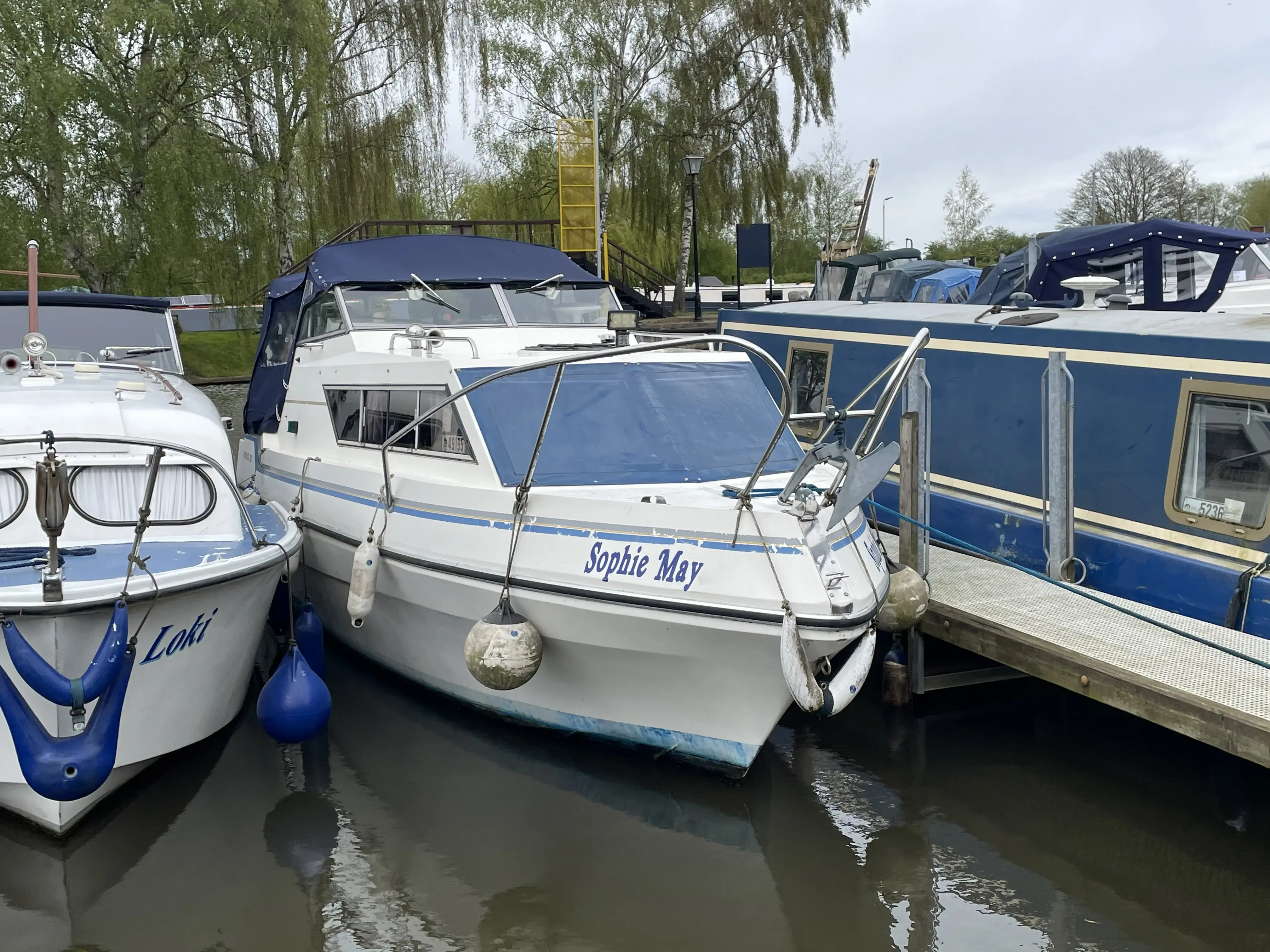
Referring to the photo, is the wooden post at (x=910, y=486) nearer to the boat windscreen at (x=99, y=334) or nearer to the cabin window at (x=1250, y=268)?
the cabin window at (x=1250, y=268)

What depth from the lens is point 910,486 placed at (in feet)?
23.6

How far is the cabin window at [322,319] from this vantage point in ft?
28.7

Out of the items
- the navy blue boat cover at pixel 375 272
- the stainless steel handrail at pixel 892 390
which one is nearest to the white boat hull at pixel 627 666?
the stainless steel handrail at pixel 892 390

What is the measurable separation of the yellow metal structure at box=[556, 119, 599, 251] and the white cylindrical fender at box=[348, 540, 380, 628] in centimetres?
1415

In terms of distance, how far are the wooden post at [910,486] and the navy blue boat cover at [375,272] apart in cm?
352

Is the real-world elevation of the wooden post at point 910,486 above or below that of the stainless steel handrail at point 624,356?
below

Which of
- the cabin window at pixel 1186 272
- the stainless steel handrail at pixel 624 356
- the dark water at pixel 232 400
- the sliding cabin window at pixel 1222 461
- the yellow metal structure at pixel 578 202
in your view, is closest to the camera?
the stainless steel handrail at pixel 624 356

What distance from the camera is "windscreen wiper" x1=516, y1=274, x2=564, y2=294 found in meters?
9.04

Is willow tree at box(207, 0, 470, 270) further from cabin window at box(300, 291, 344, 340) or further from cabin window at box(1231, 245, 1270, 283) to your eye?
cabin window at box(1231, 245, 1270, 283)

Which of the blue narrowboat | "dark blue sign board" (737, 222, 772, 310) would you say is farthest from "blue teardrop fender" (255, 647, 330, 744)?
"dark blue sign board" (737, 222, 772, 310)

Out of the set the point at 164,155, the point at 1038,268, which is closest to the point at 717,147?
the point at 164,155

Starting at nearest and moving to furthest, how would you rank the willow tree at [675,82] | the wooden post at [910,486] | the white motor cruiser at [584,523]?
the white motor cruiser at [584,523] < the wooden post at [910,486] < the willow tree at [675,82]

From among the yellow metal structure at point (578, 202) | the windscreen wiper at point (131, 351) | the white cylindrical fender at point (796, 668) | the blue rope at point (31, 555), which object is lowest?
the white cylindrical fender at point (796, 668)

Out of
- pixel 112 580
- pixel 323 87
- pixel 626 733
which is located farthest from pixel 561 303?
pixel 323 87
